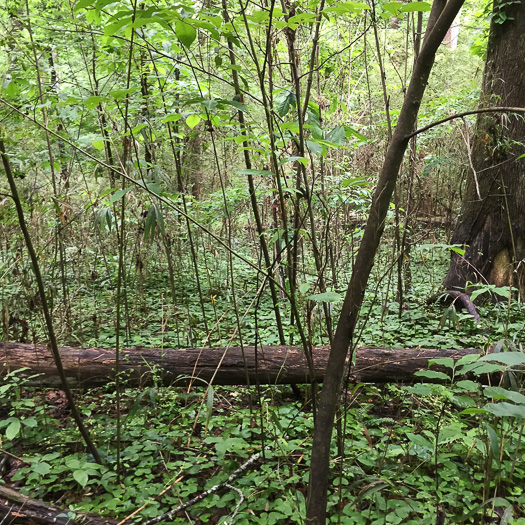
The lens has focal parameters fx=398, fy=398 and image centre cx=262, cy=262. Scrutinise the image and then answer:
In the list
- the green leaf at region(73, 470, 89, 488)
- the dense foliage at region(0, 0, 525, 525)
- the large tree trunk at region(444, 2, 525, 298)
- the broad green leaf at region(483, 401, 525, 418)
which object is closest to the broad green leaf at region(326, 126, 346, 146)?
the dense foliage at region(0, 0, 525, 525)

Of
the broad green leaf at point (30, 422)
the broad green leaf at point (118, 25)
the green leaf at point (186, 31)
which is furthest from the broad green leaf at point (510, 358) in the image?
the broad green leaf at point (30, 422)

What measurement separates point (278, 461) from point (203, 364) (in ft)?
4.00

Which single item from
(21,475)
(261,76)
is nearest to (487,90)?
(261,76)

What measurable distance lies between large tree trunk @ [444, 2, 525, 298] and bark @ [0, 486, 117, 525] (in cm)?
406

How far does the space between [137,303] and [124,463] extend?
8.50ft

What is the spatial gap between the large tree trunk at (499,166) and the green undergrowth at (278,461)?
260cm

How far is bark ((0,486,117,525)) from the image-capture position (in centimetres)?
173

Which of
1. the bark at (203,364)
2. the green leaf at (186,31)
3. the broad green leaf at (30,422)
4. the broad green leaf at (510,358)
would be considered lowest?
the bark at (203,364)

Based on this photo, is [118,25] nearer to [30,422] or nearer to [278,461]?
[30,422]

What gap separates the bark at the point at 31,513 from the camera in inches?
68.0

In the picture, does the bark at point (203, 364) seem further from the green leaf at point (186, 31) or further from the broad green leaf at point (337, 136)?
the green leaf at point (186, 31)

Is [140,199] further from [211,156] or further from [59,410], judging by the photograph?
[211,156]

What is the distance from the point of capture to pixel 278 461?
6.39ft

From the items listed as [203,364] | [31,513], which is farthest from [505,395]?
[203,364]
